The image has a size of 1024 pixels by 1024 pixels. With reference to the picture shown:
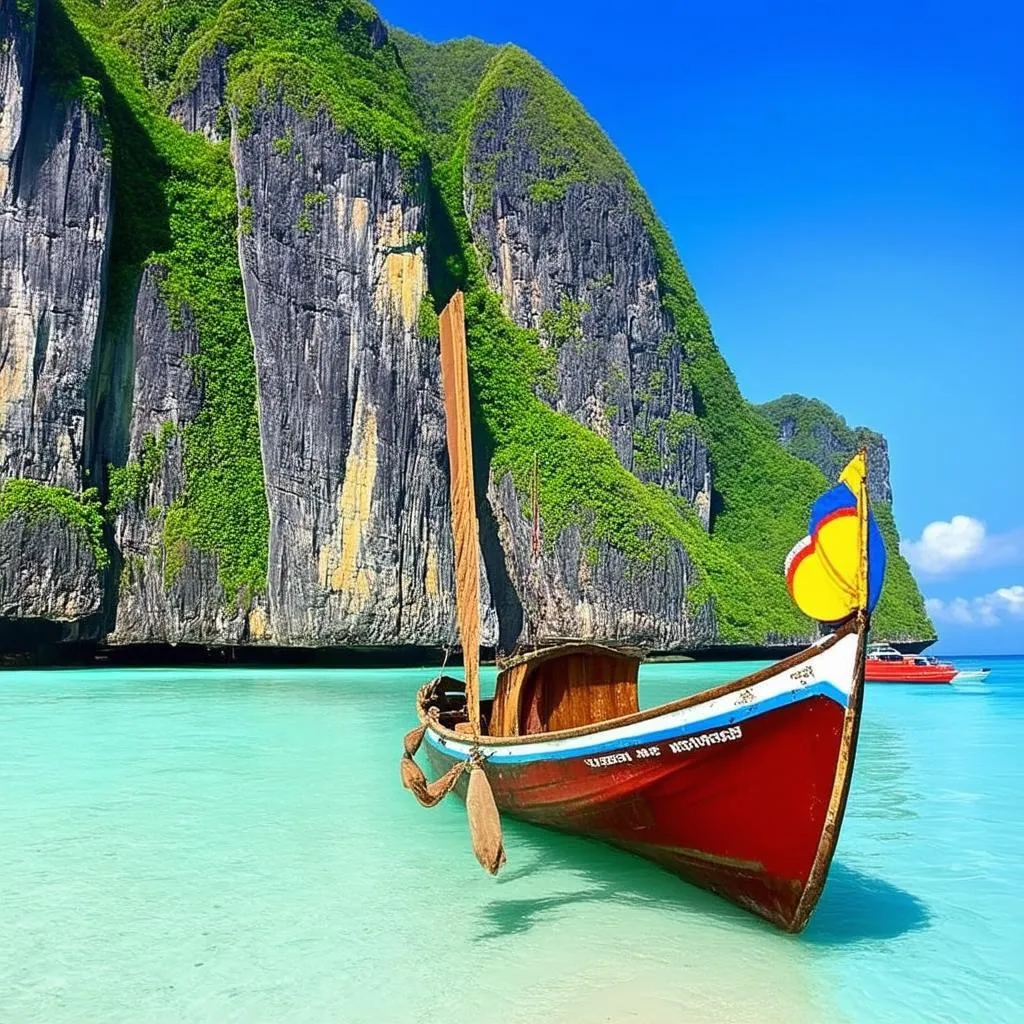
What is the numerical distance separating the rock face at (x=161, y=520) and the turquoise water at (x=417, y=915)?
22.5 metres

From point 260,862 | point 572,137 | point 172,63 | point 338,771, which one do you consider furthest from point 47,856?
point 572,137

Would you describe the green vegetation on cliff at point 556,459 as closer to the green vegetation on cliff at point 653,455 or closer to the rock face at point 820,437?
the green vegetation on cliff at point 653,455

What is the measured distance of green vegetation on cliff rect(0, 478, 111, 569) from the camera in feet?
94.5

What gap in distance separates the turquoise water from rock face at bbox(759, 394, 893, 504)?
77425mm

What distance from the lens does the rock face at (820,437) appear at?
82.6 metres

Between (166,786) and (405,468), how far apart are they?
2705cm

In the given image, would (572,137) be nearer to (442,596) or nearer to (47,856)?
(442,596)

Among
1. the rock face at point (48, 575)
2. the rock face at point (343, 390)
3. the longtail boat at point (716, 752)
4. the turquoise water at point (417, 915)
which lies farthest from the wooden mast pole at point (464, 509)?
the rock face at point (343, 390)

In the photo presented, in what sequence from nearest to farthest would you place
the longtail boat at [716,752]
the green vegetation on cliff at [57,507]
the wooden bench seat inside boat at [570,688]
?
the longtail boat at [716,752], the wooden bench seat inside boat at [570,688], the green vegetation on cliff at [57,507]

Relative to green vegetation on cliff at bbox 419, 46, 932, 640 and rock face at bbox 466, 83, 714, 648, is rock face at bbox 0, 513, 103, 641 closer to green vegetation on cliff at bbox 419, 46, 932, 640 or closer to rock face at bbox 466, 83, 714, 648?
green vegetation on cliff at bbox 419, 46, 932, 640

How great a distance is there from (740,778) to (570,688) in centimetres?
213

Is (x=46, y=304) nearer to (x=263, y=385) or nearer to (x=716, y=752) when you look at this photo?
(x=263, y=385)

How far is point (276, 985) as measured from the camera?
15.0ft

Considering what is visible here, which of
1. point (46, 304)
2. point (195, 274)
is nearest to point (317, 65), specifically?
point (195, 274)
